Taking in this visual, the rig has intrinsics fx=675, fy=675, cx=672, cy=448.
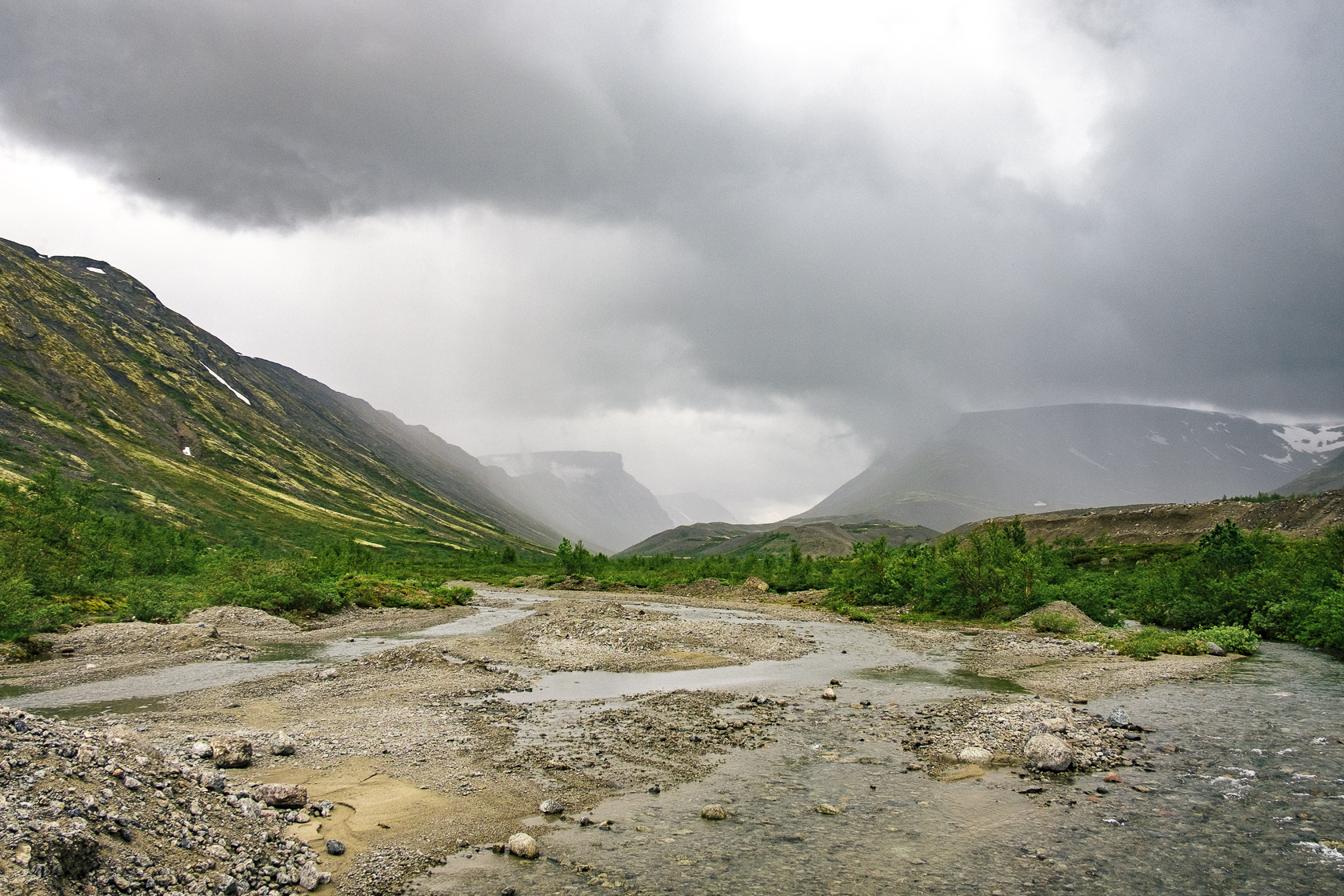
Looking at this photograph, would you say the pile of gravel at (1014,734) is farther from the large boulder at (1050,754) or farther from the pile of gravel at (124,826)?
the pile of gravel at (124,826)

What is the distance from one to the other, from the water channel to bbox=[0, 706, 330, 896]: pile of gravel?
3.19 m

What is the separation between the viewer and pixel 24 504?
171ft

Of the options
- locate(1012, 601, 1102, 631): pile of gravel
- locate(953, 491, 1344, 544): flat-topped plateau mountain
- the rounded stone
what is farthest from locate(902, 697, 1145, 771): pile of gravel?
locate(953, 491, 1344, 544): flat-topped plateau mountain

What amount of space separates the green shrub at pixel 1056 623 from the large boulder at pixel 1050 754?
39.1 meters

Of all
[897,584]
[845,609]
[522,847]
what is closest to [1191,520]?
[897,584]

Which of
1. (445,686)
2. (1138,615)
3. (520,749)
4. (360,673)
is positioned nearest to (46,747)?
(520,749)

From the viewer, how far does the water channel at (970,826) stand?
12.3m

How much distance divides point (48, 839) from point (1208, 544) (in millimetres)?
71452

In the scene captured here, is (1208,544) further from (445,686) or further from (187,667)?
(187,667)

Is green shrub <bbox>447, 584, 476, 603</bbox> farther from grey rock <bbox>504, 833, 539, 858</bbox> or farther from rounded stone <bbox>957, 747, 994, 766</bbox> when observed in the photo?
grey rock <bbox>504, 833, 539, 858</bbox>

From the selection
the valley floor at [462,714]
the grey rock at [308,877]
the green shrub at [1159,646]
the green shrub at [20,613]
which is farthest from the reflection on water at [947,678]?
the green shrub at [20,613]

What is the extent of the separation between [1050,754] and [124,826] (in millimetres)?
21099

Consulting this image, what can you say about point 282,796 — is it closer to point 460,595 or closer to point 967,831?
point 967,831

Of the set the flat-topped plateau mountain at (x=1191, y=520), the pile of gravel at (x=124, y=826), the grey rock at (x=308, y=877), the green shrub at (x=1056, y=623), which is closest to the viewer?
the pile of gravel at (x=124, y=826)
